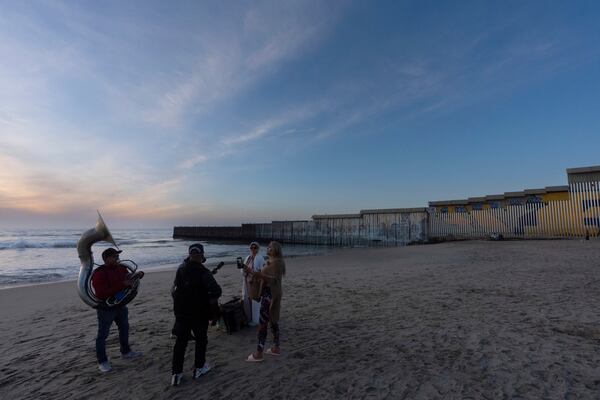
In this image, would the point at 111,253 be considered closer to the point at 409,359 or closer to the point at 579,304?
the point at 409,359

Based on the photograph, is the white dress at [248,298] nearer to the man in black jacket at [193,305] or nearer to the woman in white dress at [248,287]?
the woman in white dress at [248,287]

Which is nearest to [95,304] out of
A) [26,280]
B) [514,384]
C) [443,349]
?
[443,349]

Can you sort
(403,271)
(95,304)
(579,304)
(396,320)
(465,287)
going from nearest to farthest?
(95,304) < (396,320) < (579,304) < (465,287) < (403,271)

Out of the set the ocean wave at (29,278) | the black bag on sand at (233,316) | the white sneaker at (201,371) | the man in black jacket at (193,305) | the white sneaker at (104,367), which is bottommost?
the ocean wave at (29,278)

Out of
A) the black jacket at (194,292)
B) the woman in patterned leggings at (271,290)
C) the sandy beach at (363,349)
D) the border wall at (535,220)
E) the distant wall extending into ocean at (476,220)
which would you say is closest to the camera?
the sandy beach at (363,349)

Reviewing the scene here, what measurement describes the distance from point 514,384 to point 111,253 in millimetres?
5377

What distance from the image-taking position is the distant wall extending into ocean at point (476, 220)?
79.9 feet

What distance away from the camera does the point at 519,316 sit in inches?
→ 234

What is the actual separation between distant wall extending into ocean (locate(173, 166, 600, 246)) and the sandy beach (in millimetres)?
20593

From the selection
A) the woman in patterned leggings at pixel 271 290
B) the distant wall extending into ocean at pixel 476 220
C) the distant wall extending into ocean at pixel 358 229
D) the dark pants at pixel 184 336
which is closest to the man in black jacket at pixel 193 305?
the dark pants at pixel 184 336

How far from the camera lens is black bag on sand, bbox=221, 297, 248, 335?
5614mm

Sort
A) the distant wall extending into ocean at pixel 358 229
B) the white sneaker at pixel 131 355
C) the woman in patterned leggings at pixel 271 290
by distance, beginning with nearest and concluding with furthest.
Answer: the woman in patterned leggings at pixel 271 290 < the white sneaker at pixel 131 355 < the distant wall extending into ocean at pixel 358 229

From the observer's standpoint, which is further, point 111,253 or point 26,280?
point 26,280

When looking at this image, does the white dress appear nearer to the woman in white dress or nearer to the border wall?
the woman in white dress
